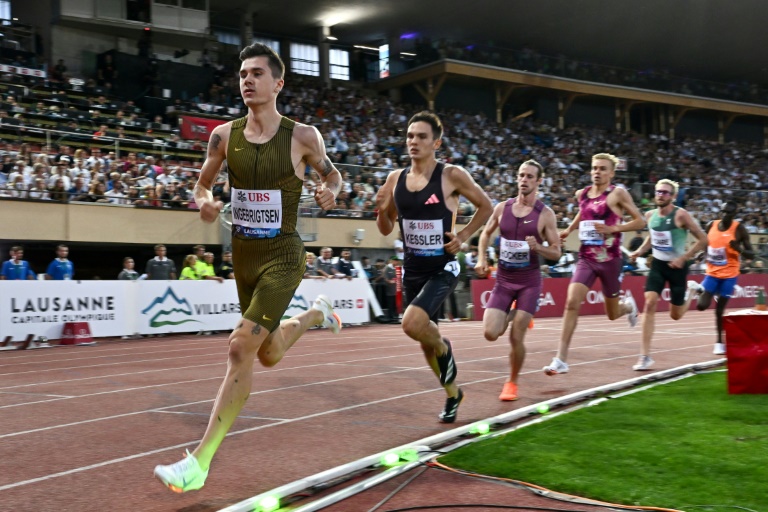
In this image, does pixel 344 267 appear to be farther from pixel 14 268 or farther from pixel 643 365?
pixel 643 365

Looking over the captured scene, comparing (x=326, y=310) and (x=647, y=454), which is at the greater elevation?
(x=326, y=310)

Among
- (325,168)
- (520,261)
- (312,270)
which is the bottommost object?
(312,270)

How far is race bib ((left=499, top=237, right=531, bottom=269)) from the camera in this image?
8273 mm

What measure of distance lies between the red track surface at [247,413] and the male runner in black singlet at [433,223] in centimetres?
55

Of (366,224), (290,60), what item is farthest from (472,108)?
(366,224)

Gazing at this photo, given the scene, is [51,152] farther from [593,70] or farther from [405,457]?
[593,70]

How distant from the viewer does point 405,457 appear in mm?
5273

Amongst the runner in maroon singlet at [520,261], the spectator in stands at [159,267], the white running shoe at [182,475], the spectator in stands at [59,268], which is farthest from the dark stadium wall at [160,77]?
the white running shoe at [182,475]

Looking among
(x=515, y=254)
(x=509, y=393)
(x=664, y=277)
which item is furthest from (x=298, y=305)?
(x=509, y=393)

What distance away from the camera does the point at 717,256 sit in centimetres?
1230

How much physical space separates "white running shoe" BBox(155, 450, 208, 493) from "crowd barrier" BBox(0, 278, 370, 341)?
40.3 ft

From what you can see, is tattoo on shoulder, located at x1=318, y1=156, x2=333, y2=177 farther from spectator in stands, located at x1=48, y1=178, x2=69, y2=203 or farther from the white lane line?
spectator in stands, located at x1=48, y1=178, x2=69, y2=203

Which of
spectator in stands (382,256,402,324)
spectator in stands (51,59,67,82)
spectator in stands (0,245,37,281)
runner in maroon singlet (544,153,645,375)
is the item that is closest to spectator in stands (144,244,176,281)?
spectator in stands (0,245,37,281)

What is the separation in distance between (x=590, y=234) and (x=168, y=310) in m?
10.9
